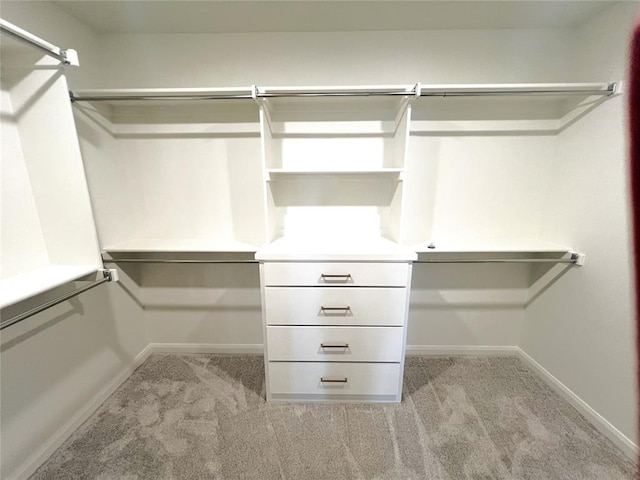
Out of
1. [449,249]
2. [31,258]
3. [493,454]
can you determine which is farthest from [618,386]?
[31,258]

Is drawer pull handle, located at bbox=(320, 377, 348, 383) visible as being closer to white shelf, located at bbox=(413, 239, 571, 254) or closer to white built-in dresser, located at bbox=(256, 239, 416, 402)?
white built-in dresser, located at bbox=(256, 239, 416, 402)

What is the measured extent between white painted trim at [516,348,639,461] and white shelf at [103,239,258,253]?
2.09m

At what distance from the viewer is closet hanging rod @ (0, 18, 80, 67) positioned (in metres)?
1.02

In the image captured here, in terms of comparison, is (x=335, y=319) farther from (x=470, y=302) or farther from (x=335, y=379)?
(x=470, y=302)

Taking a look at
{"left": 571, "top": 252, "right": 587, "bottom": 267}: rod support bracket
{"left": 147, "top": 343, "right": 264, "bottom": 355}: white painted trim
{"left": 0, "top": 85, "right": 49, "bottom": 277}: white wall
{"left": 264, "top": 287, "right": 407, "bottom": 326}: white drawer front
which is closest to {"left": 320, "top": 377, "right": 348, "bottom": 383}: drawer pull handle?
{"left": 264, "top": 287, "right": 407, "bottom": 326}: white drawer front

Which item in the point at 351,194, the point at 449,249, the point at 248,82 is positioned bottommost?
the point at 449,249

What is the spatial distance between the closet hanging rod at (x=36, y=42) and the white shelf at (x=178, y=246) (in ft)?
3.20

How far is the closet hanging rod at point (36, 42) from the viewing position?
1.02m

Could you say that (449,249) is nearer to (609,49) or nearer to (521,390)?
(521,390)

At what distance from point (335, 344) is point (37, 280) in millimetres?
1475

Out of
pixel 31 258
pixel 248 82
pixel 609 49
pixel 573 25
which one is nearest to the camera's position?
pixel 31 258

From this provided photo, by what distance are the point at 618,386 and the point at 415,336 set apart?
1078 mm

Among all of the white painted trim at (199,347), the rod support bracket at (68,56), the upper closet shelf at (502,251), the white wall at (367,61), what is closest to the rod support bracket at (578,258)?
the upper closet shelf at (502,251)

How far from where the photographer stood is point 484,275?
2029 millimetres
